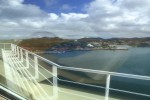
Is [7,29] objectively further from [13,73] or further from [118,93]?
[118,93]

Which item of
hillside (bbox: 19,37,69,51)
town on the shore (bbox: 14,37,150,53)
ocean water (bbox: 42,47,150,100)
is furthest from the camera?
hillside (bbox: 19,37,69,51)

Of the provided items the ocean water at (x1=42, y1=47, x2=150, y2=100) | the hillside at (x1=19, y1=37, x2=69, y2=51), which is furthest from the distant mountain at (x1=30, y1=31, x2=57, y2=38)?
the ocean water at (x1=42, y1=47, x2=150, y2=100)

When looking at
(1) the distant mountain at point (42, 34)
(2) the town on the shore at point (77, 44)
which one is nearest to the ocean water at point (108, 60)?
(2) the town on the shore at point (77, 44)

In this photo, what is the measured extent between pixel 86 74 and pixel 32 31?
1166 millimetres

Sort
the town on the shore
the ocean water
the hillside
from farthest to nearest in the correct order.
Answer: the hillside
the ocean water
the town on the shore

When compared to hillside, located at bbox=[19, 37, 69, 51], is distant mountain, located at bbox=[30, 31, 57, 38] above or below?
above

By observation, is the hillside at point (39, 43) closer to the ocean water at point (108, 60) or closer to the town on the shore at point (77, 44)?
the town on the shore at point (77, 44)

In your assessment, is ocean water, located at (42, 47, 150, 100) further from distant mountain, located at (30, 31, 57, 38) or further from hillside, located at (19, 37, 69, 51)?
distant mountain, located at (30, 31, 57, 38)

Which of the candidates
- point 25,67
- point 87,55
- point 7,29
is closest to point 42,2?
point 7,29

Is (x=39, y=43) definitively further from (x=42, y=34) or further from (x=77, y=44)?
(x=77, y=44)

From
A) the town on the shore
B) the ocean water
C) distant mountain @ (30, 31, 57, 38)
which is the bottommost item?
the ocean water

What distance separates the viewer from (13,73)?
4.17 metres

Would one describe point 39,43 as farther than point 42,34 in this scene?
Yes

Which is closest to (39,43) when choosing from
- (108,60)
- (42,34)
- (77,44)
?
(42,34)
